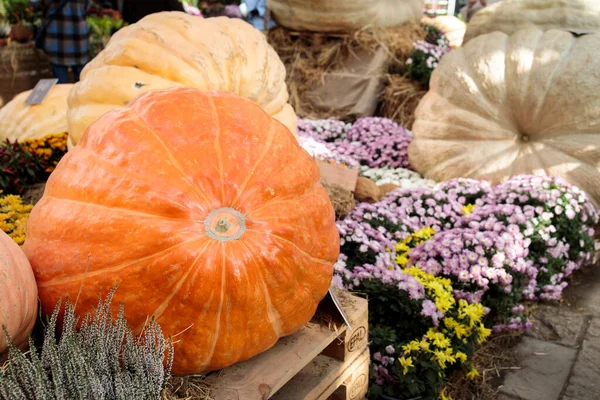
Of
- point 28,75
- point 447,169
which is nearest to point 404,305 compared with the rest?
point 447,169

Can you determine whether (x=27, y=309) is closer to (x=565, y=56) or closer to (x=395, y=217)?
(x=395, y=217)

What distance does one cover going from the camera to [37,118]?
12.8ft

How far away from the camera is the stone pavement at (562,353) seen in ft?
8.58

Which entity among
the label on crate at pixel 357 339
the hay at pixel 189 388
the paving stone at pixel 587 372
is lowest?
the paving stone at pixel 587 372

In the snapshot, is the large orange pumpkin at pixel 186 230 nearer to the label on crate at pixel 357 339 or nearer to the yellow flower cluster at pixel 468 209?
the label on crate at pixel 357 339

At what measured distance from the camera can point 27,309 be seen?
1.32 m

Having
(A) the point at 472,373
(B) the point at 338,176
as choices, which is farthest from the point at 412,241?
(A) the point at 472,373

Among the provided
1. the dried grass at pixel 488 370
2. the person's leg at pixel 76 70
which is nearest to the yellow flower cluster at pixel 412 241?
the dried grass at pixel 488 370

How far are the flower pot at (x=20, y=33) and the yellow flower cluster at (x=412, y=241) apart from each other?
5454 millimetres

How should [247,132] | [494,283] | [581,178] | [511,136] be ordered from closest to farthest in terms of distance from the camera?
[247,132] < [494,283] < [581,178] < [511,136]

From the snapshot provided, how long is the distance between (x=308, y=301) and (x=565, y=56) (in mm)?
3325

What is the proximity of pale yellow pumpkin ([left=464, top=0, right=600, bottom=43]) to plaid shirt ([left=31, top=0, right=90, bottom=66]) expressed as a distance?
411 centimetres

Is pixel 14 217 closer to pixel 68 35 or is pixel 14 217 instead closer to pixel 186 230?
pixel 186 230

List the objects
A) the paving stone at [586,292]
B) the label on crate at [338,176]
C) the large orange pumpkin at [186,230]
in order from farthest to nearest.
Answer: the label on crate at [338,176]
the paving stone at [586,292]
the large orange pumpkin at [186,230]
